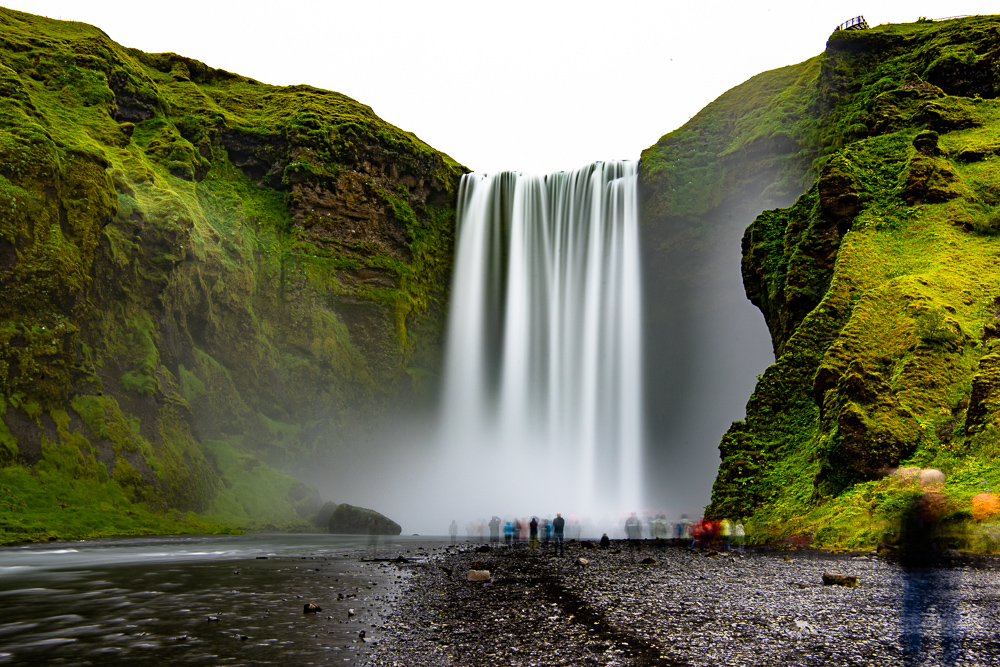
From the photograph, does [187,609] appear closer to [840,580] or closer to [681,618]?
[681,618]

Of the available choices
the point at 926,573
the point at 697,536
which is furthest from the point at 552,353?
the point at 926,573

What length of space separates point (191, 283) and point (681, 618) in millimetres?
45222

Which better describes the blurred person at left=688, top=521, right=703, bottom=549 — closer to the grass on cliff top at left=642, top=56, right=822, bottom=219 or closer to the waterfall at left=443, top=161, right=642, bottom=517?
the waterfall at left=443, top=161, right=642, bottom=517

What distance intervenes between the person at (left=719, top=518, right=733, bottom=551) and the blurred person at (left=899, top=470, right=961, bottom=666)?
256 inches

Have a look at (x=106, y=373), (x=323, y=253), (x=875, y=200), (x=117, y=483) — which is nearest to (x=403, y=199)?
(x=323, y=253)

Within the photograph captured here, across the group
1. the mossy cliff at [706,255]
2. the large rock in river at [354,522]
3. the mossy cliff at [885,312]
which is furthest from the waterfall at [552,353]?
the mossy cliff at [885,312]

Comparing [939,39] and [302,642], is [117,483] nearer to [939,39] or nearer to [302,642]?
[302,642]

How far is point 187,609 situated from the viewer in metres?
9.56

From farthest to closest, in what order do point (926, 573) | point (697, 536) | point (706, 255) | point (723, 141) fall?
point (706, 255) < point (723, 141) < point (697, 536) < point (926, 573)

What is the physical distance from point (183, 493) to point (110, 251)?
1592cm

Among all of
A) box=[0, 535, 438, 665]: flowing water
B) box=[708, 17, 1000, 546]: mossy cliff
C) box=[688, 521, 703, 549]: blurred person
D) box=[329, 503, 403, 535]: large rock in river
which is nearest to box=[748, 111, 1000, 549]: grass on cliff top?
box=[708, 17, 1000, 546]: mossy cliff

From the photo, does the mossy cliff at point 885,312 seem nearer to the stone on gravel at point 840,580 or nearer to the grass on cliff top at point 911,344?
the grass on cliff top at point 911,344

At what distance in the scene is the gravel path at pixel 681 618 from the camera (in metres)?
6.52

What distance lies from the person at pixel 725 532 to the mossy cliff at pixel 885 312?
3.36 ft
